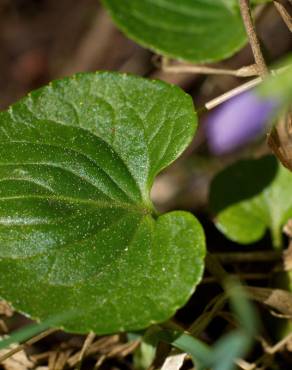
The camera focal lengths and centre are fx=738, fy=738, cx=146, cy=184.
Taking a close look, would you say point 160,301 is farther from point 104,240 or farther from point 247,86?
point 247,86

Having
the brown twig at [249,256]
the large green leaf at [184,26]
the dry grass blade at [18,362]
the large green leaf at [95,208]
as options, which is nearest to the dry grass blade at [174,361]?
the large green leaf at [95,208]

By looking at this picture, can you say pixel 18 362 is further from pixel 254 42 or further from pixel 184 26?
pixel 184 26

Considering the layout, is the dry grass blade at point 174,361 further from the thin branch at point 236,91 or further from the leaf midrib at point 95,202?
the thin branch at point 236,91

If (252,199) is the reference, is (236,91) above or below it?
above

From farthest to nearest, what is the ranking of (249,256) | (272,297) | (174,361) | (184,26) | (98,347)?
(184,26)
(249,256)
(98,347)
(272,297)
(174,361)

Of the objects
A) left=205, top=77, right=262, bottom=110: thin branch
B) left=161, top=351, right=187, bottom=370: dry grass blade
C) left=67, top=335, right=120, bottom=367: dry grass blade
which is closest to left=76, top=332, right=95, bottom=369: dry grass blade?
left=67, top=335, right=120, bottom=367: dry grass blade

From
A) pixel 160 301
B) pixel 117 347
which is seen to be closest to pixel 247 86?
pixel 160 301

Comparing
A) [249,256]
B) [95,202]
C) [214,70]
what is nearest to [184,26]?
[214,70]
